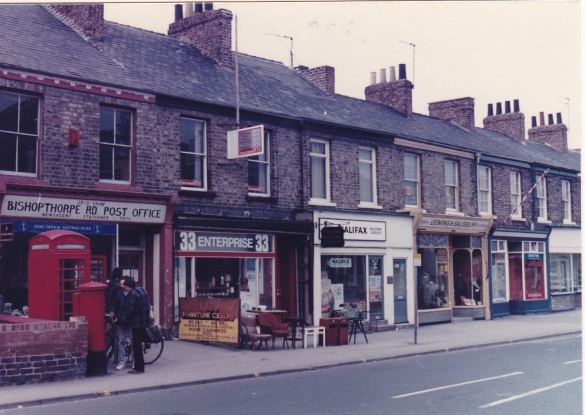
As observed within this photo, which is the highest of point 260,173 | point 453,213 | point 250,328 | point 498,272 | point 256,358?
point 260,173

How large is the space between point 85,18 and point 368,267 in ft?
37.4

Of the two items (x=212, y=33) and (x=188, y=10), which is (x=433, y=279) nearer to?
(x=212, y=33)

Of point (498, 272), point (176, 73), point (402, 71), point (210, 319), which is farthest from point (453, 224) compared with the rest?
point (210, 319)

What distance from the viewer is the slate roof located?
16.7 meters

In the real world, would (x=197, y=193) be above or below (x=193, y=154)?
below

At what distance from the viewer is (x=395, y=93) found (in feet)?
92.7

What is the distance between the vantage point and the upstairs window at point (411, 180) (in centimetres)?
2505

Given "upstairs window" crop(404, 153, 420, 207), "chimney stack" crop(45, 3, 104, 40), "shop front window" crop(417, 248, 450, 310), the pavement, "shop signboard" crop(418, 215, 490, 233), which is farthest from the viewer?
"shop front window" crop(417, 248, 450, 310)

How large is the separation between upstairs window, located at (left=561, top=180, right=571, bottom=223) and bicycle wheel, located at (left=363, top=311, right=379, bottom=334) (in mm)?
14627

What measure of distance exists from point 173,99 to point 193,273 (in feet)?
14.7

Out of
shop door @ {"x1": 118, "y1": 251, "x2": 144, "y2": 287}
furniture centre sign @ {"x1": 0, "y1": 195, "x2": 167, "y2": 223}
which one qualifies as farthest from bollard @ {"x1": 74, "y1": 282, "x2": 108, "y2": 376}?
shop door @ {"x1": 118, "y1": 251, "x2": 144, "y2": 287}

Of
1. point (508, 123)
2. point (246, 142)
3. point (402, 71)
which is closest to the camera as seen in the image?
point (246, 142)

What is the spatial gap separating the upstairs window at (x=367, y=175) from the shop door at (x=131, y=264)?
27.1 feet

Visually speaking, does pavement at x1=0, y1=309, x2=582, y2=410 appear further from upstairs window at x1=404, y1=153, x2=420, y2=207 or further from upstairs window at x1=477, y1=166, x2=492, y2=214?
upstairs window at x1=477, y1=166, x2=492, y2=214
